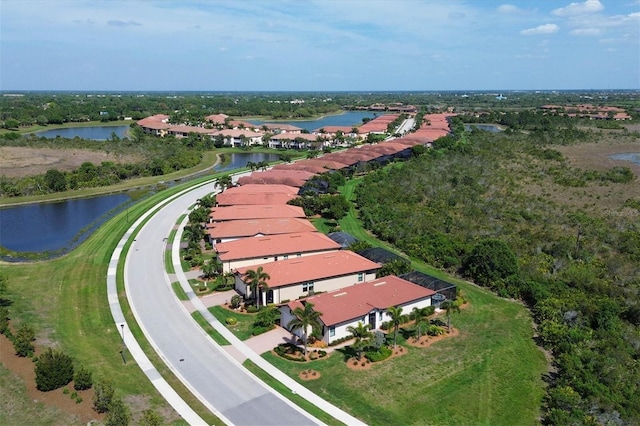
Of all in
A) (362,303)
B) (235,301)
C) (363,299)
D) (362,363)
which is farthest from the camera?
(235,301)

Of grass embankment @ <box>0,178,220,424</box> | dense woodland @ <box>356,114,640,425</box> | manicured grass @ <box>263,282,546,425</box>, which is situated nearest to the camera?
manicured grass @ <box>263,282,546,425</box>

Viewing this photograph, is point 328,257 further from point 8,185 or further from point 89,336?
point 8,185

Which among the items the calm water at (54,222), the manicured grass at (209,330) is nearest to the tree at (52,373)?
the manicured grass at (209,330)

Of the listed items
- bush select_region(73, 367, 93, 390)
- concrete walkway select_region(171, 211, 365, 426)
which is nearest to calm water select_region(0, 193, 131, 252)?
concrete walkway select_region(171, 211, 365, 426)

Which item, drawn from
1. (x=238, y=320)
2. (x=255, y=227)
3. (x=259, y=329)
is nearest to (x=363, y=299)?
(x=259, y=329)

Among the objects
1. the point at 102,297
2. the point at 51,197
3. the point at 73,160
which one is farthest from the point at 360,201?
the point at 73,160

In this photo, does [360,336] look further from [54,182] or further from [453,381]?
[54,182]

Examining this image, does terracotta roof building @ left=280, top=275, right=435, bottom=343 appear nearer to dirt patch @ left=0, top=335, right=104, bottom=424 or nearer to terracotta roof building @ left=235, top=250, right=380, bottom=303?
terracotta roof building @ left=235, top=250, right=380, bottom=303
